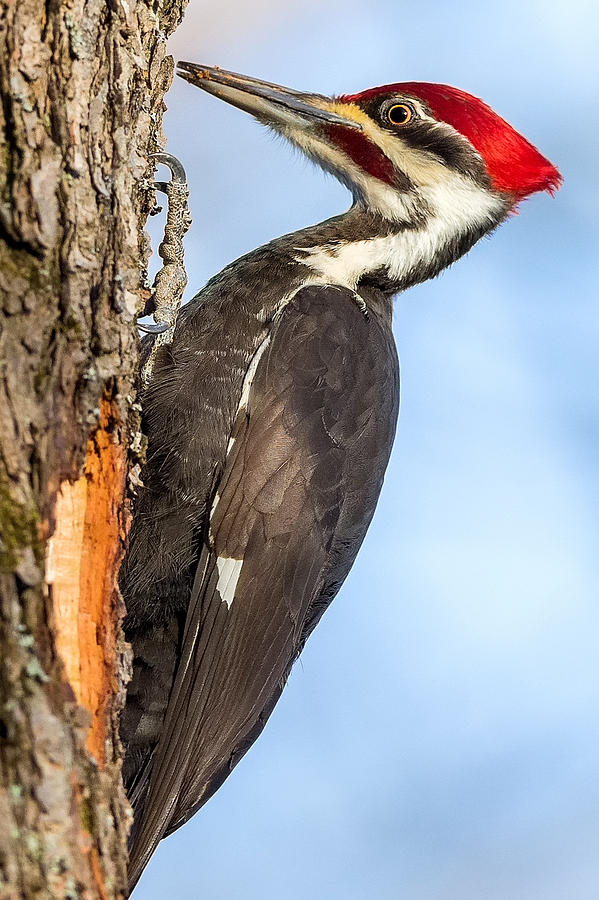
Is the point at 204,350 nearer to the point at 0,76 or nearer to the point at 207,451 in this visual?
the point at 207,451

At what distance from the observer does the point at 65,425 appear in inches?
65.9

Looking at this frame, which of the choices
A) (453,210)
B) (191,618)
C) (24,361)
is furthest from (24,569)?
(453,210)

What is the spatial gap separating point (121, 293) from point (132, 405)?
26 cm

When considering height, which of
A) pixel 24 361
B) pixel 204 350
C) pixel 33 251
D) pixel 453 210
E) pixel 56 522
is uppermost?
pixel 453 210

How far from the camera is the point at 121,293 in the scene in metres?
1.92

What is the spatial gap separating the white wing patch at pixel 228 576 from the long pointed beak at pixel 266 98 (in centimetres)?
151

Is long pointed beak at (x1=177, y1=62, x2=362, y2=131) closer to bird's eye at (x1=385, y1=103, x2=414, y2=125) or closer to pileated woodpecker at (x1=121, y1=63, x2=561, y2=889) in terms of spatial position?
pileated woodpecker at (x1=121, y1=63, x2=561, y2=889)

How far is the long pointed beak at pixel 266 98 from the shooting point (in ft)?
10.3

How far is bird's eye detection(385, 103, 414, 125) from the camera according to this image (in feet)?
11.2

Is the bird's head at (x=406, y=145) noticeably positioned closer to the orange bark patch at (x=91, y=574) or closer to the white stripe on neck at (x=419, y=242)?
the white stripe on neck at (x=419, y=242)

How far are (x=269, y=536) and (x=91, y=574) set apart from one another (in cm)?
97

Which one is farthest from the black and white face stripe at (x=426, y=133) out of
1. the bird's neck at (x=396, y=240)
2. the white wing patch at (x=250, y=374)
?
the white wing patch at (x=250, y=374)

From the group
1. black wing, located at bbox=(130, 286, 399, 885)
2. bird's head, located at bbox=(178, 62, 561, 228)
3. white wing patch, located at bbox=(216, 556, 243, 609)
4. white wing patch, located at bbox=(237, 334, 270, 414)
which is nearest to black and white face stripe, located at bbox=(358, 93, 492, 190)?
bird's head, located at bbox=(178, 62, 561, 228)

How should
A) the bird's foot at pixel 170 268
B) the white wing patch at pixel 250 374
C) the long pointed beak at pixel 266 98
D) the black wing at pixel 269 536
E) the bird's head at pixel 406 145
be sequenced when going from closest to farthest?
the black wing at pixel 269 536
the white wing patch at pixel 250 374
the bird's foot at pixel 170 268
the long pointed beak at pixel 266 98
the bird's head at pixel 406 145
